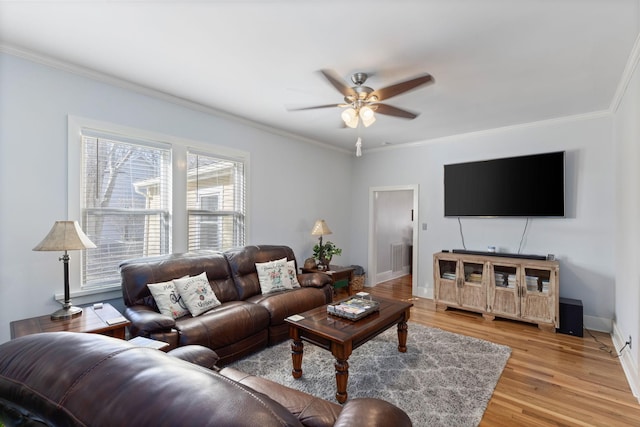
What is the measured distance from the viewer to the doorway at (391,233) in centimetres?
548

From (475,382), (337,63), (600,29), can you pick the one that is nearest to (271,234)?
(337,63)

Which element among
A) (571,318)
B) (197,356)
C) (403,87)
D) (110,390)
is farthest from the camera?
(571,318)

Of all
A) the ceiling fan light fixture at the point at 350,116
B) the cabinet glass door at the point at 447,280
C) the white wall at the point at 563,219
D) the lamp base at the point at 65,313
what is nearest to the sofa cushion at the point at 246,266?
the lamp base at the point at 65,313

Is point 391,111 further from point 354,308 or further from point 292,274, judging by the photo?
point 292,274

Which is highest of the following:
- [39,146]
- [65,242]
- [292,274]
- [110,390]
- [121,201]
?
[39,146]

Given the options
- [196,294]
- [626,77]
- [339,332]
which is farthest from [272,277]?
[626,77]

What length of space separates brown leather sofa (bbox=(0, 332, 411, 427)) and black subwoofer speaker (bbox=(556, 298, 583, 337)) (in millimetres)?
4229

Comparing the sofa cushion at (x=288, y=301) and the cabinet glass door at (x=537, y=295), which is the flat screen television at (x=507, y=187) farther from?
the sofa cushion at (x=288, y=301)

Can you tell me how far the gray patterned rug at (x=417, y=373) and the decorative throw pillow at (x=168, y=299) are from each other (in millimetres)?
718

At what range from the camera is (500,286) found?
3992mm

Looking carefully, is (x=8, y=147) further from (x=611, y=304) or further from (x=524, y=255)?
(x=611, y=304)

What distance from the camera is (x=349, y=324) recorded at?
2512 mm

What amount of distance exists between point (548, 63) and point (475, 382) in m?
Answer: 2.78

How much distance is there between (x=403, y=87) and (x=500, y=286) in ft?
10.2
